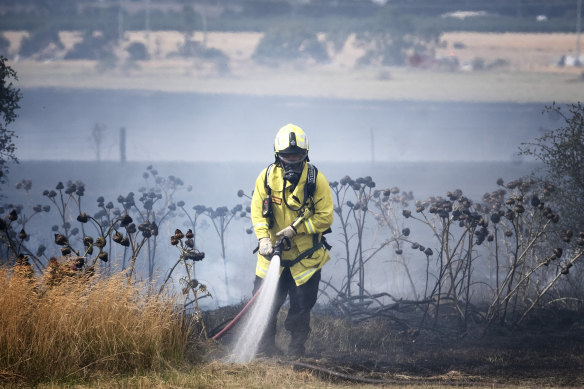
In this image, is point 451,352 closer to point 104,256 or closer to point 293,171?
point 293,171

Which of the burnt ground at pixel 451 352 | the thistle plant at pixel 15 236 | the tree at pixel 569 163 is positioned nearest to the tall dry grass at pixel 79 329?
the thistle plant at pixel 15 236

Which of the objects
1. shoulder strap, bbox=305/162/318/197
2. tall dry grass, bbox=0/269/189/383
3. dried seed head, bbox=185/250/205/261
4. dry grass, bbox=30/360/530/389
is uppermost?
shoulder strap, bbox=305/162/318/197

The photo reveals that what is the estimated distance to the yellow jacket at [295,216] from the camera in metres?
7.83

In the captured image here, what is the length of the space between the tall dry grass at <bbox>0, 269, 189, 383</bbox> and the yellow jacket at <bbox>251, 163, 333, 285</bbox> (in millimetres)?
1495

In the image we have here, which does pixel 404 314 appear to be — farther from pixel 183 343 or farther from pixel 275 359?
pixel 183 343

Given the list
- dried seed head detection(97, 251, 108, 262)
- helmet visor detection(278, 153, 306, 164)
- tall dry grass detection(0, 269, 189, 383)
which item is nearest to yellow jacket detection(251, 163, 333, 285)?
helmet visor detection(278, 153, 306, 164)

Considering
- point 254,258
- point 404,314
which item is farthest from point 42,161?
point 404,314

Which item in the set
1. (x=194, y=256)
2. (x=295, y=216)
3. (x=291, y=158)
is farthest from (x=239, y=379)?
(x=291, y=158)

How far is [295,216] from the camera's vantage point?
7.92 m

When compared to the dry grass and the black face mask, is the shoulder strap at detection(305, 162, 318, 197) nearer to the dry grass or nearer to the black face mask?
the black face mask

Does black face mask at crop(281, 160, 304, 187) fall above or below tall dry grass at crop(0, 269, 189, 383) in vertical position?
above

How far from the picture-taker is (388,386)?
7004mm

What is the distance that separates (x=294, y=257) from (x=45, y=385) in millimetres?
3134

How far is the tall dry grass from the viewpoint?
624 cm
